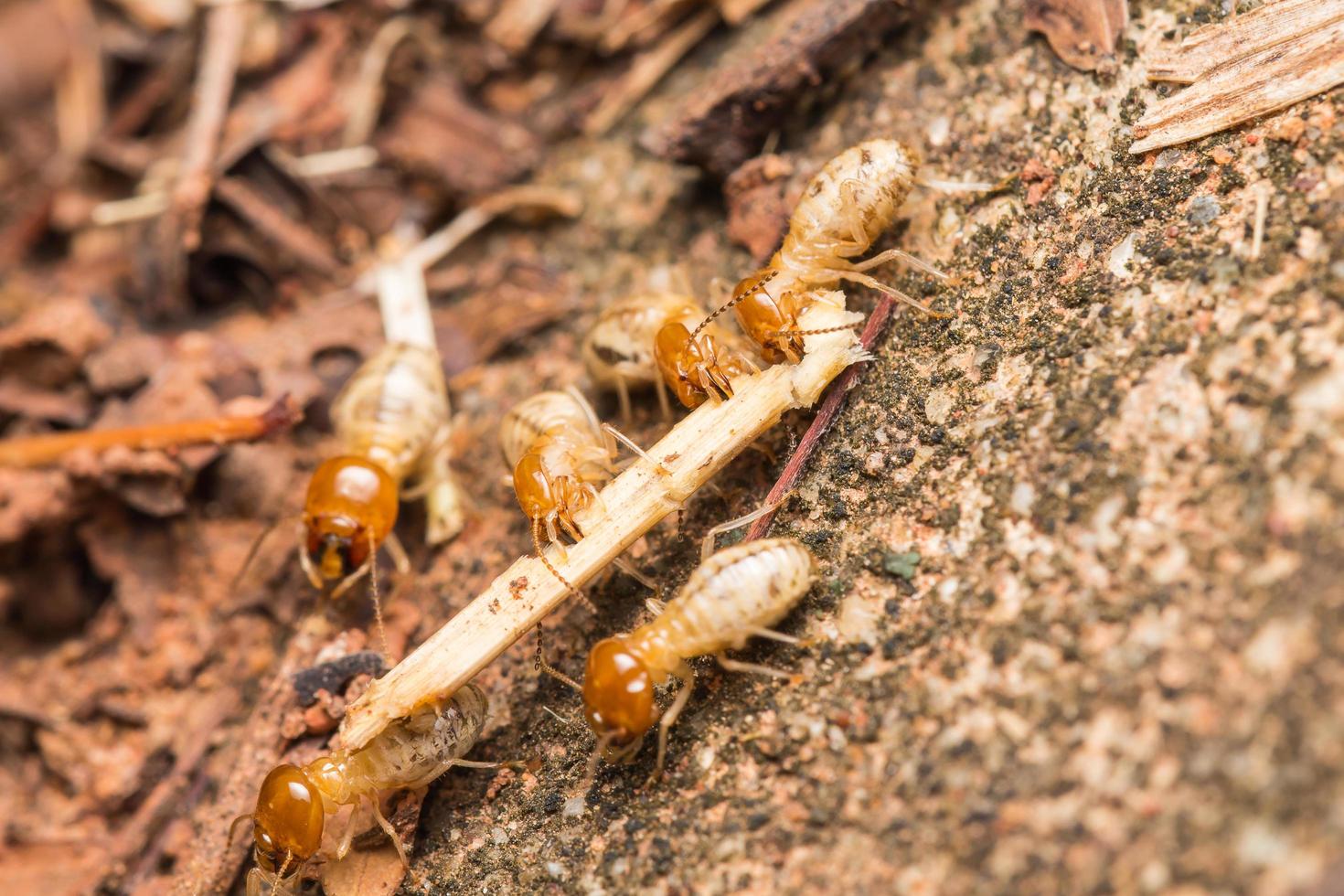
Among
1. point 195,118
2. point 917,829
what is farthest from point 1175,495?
point 195,118

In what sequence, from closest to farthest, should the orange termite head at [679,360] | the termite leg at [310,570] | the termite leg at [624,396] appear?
the orange termite head at [679,360]
the termite leg at [624,396]
the termite leg at [310,570]

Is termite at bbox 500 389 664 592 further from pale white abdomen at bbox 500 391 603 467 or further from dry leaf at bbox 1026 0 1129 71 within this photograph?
dry leaf at bbox 1026 0 1129 71

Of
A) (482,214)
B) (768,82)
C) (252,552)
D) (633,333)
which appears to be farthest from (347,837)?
(768,82)

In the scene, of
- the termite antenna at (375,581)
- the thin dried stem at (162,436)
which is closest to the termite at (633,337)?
the termite antenna at (375,581)

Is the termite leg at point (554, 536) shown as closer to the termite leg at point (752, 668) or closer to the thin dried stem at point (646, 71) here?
the termite leg at point (752, 668)

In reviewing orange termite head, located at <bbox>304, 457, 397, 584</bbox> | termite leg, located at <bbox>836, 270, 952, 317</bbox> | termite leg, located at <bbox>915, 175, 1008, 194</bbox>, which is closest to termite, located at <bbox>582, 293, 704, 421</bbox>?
termite leg, located at <bbox>836, 270, 952, 317</bbox>

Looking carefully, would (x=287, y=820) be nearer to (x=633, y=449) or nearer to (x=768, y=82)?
(x=633, y=449)

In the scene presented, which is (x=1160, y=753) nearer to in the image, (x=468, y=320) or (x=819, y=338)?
(x=819, y=338)

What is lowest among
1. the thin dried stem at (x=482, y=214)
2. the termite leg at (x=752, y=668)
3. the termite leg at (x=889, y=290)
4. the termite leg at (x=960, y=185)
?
the termite leg at (x=752, y=668)
